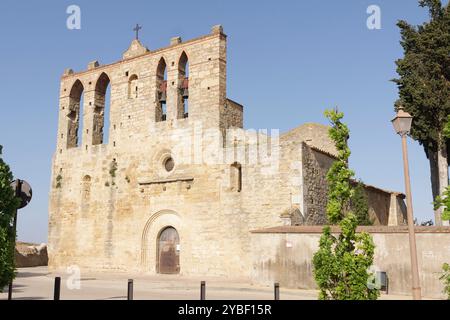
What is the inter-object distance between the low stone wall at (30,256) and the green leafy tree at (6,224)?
18054mm

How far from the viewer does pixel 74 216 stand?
76.9ft

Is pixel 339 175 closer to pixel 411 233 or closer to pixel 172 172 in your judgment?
pixel 411 233

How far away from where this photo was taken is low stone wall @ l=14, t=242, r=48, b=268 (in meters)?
26.0

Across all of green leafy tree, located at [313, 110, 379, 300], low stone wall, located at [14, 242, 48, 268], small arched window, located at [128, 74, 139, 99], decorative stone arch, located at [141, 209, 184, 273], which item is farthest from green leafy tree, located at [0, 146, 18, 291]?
low stone wall, located at [14, 242, 48, 268]

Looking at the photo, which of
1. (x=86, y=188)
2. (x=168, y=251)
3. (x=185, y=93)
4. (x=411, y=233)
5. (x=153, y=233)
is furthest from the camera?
(x=86, y=188)

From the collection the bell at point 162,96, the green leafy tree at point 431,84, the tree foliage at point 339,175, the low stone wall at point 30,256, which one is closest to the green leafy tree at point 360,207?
the green leafy tree at point 431,84

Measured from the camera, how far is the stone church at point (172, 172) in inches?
694

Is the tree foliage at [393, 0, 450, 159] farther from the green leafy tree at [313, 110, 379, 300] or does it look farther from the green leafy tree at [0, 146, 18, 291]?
the green leafy tree at [0, 146, 18, 291]

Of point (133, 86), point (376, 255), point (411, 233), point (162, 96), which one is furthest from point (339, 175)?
point (133, 86)

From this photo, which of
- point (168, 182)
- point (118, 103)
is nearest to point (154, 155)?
point (168, 182)

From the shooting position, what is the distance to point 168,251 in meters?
20.0

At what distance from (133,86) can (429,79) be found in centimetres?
1361
